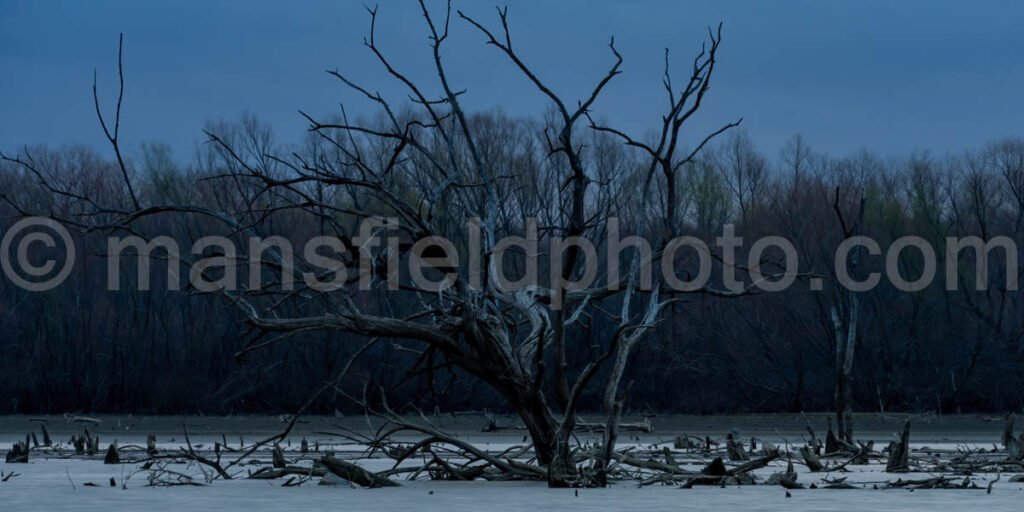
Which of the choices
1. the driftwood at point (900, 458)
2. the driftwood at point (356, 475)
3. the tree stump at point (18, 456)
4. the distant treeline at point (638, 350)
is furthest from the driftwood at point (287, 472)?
the distant treeline at point (638, 350)

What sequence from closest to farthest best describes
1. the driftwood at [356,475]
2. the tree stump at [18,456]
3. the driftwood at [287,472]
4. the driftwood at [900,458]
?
the driftwood at [356,475], the driftwood at [287,472], the driftwood at [900,458], the tree stump at [18,456]

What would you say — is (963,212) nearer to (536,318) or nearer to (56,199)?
(56,199)

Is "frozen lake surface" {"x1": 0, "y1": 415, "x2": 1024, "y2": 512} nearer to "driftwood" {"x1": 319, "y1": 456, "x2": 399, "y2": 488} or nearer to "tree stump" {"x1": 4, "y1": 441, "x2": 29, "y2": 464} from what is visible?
"driftwood" {"x1": 319, "y1": 456, "x2": 399, "y2": 488}

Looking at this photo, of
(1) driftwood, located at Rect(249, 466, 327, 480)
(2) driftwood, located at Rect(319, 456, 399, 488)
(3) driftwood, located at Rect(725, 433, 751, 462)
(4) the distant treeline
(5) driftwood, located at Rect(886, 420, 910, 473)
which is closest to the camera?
(2) driftwood, located at Rect(319, 456, 399, 488)

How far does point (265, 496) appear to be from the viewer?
491 inches

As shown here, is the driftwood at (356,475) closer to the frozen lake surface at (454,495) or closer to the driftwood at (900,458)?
the frozen lake surface at (454,495)

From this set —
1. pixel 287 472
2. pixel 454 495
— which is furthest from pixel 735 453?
pixel 454 495

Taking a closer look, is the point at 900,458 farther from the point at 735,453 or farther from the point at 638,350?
the point at 638,350

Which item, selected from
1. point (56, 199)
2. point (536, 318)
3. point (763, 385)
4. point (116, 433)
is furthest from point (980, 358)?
point (536, 318)

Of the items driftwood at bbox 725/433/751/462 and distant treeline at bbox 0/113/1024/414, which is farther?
distant treeline at bbox 0/113/1024/414

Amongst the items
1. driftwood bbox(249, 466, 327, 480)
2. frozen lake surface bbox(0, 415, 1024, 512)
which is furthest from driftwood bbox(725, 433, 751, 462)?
driftwood bbox(249, 466, 327, 480)

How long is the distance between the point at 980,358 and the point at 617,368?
31173 mm

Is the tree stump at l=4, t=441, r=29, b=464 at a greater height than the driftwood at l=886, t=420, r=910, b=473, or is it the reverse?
the driftwood at l=886, t=420, r=910, b=473

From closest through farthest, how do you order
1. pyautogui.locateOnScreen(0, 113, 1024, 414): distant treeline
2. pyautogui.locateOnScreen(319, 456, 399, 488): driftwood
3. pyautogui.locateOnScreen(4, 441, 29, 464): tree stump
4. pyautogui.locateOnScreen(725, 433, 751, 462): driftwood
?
pyautogui.locateOnScreen(319, 456, 399, 488): driftwood, pyautogui.locateOnScreen(725, 433, 751, 462): driftwood, pyautogui.locateOnScreen(4, 441, 29, 464): tree stump, pyautogui.locateOnScreen(0, 113, 1024, 414): distant treeline
